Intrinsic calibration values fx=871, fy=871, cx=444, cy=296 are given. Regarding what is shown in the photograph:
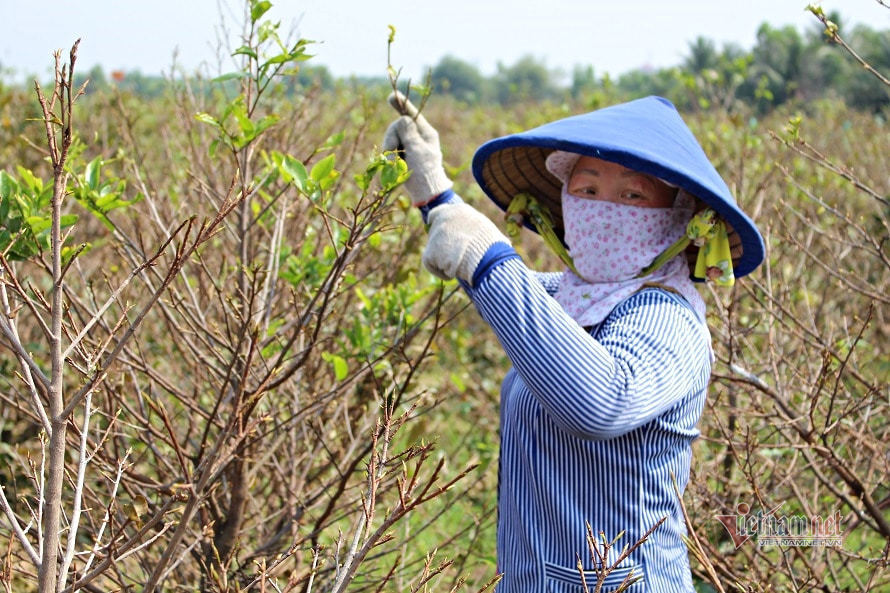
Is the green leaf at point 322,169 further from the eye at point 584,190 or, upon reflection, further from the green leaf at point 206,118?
the eye at point 584,190

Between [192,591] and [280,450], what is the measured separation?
1.48ft

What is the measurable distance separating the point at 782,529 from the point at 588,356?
103 cm

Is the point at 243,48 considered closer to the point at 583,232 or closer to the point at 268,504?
the point at 583,232

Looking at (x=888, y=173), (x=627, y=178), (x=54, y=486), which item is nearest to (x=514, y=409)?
(x=627, y=178)

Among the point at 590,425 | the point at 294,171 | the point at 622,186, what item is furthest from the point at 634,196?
the point at 294,171

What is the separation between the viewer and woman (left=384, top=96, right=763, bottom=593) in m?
1.38

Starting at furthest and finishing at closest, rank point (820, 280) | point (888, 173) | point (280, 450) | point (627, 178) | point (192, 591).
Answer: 1. point (888, 173)
2. point (820, 280)
3. point (280, 450)
4. point (192, 591)
5. point (627, 178)

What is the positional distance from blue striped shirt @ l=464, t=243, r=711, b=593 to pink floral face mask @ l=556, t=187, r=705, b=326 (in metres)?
0.04

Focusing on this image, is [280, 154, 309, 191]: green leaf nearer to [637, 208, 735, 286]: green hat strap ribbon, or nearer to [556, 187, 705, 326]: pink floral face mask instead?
[556, 187, 705, 326]: pink floral face mask

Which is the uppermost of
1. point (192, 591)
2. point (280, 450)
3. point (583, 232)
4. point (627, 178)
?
point (627, 178)

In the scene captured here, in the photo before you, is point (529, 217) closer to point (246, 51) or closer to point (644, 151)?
point (644, 151)

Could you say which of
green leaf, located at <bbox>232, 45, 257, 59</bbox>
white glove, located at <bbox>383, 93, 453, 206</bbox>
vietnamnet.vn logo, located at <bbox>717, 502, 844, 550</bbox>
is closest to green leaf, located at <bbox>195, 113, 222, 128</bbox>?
green leaf, located at <bbox>232, 45, 257, 59</bbox>

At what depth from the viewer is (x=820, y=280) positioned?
482 centimetres

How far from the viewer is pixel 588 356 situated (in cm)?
135
